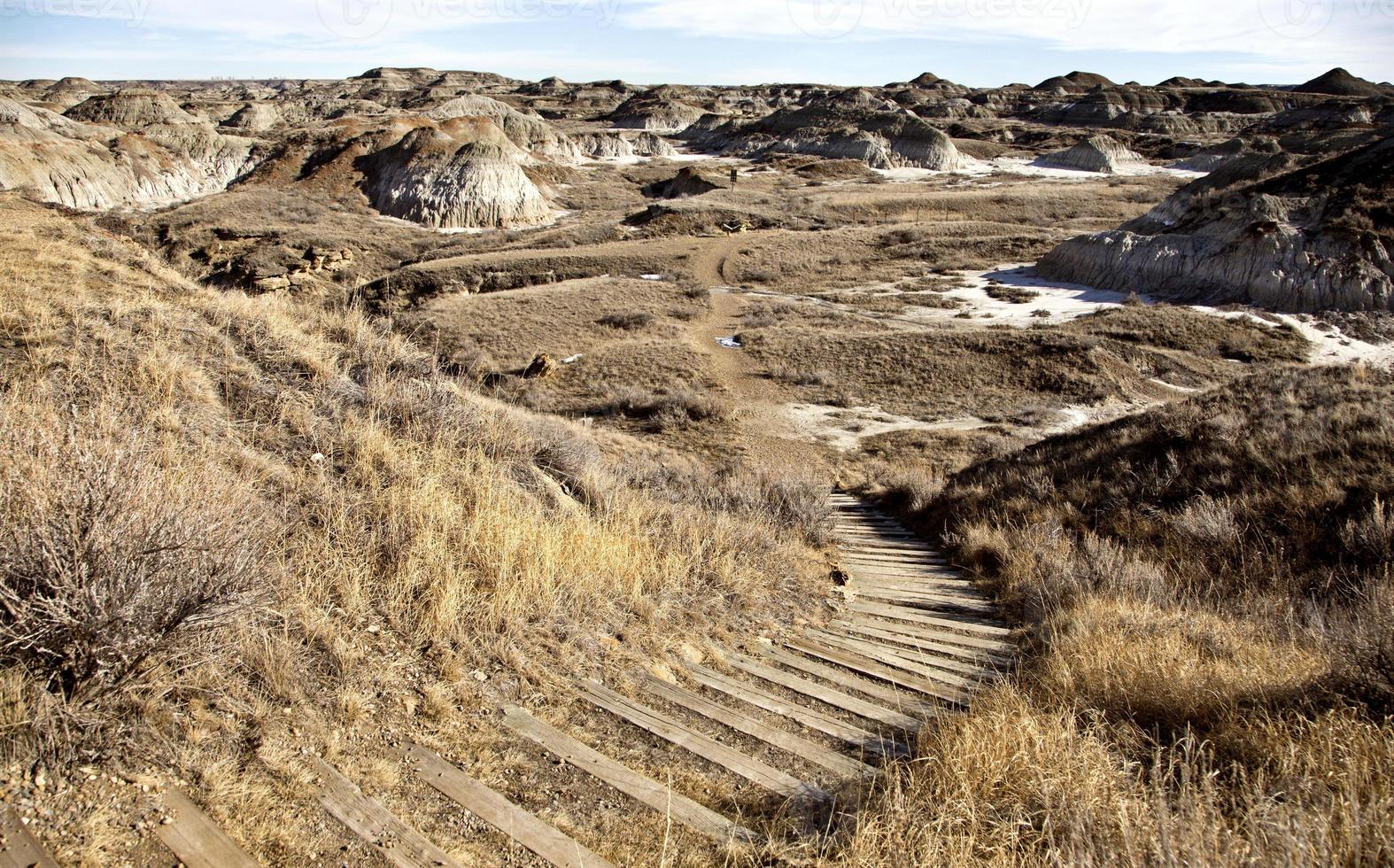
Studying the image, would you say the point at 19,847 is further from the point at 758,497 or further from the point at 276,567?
the point at 758,497

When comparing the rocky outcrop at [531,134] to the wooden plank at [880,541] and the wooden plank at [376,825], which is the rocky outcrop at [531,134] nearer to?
the wooden plank at [880,541]

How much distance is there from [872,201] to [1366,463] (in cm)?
4969

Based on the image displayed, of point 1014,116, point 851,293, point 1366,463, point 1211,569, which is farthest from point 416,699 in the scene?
point 1014,116

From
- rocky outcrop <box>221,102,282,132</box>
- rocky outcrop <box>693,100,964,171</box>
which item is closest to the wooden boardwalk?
rocky outcrop <box>693,100,964,171</box>

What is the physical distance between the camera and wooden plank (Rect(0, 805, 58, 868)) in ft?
7.48

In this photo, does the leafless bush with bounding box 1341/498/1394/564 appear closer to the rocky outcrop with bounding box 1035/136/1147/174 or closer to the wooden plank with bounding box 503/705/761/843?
the wooden plank with bounding box 503/705/761/843

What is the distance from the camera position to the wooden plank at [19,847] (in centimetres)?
228

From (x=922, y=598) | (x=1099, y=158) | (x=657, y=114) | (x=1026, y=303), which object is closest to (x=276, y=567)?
(x=922, y=598)

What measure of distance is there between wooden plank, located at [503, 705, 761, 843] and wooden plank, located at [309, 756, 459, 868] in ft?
2.51

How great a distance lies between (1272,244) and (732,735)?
35060 millimetres

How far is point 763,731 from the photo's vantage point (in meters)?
3.97

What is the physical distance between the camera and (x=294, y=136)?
58.5 m

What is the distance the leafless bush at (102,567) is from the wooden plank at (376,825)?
32.7 inches

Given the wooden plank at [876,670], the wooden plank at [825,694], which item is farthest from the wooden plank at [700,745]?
the wooden plank at [876,670]
